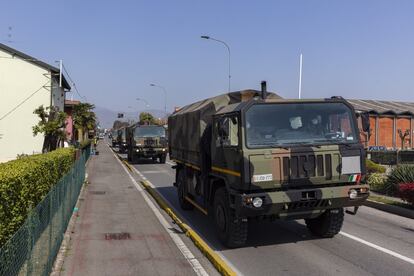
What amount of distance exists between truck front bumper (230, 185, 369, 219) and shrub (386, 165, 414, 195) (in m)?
6.24

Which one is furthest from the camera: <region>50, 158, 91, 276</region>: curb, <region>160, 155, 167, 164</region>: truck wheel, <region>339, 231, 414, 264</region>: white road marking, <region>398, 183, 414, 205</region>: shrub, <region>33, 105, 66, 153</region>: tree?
<region>160, 155, 167, 164</region>: truck wheel

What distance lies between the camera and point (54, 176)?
1079 centimetres

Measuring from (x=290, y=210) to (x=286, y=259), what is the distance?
31.4 inches

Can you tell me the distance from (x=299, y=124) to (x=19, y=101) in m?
29.4

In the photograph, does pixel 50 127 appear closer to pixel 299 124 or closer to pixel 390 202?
pixel 390 202

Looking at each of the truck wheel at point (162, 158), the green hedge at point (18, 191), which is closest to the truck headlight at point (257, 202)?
the green hedge at point (18, 191)

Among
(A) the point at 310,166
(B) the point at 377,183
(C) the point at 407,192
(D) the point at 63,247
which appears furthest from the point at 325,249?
(B) the point at 377,183

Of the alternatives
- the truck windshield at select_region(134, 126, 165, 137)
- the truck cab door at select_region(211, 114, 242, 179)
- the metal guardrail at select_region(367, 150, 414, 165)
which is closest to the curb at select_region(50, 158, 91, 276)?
the truck cab door at select_region(211, 114, 242, 179)

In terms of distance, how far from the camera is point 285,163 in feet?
23.6

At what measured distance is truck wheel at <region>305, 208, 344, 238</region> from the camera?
321 inches

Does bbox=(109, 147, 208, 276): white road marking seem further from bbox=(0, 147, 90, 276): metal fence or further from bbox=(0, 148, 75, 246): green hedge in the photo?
bbox=(0, 148, 75, 246): green hedge

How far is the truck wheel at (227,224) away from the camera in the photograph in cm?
761

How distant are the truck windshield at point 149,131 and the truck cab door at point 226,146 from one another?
83.1 feet

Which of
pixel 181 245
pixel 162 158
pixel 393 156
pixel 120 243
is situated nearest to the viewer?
pixel 181 245
